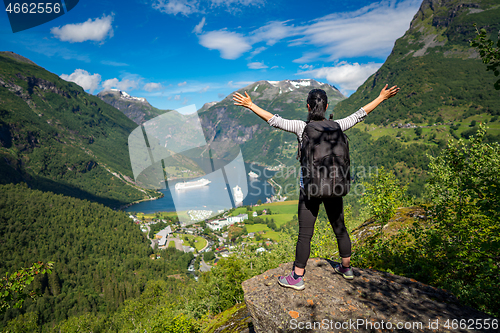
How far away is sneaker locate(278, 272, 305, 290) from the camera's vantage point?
128 inches

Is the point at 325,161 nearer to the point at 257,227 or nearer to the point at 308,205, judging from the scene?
the point at 308,205

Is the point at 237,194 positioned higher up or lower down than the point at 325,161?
lower down

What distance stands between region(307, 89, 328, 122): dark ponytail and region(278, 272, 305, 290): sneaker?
2467 millimetres

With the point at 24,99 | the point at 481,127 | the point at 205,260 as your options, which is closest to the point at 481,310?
the point at 481,127

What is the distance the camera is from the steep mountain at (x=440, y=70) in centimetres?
11062

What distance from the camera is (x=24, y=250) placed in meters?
67.8

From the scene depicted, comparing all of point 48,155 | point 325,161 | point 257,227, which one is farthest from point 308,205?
point 48,155

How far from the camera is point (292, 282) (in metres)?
3.29

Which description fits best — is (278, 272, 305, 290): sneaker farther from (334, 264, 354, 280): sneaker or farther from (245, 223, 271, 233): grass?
(245, 223, 271, 233): grass

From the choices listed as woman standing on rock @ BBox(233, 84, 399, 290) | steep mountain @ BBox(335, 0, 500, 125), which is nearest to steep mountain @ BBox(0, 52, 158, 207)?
woman standing on rock @ BBox(233, 84, 399, 290)

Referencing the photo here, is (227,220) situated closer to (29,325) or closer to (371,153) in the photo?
(29,325)

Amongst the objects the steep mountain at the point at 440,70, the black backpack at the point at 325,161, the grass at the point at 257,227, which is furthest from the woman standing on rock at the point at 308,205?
the steep mountain at the point at 440,70

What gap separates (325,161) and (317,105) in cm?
87

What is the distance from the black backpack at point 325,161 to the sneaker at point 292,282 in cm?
146
